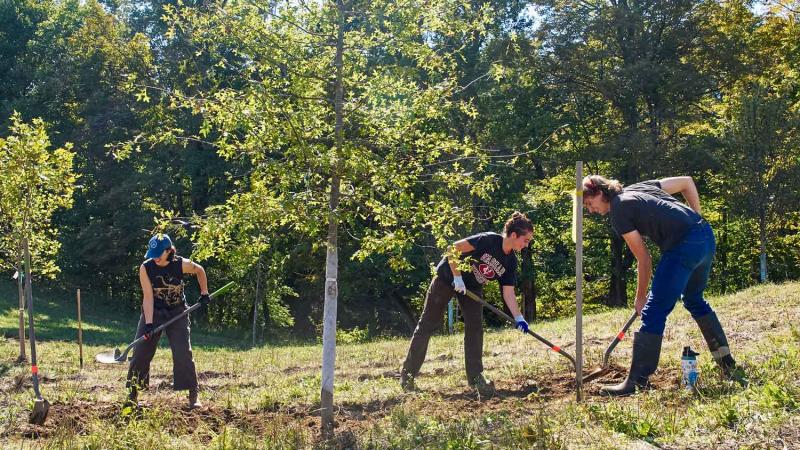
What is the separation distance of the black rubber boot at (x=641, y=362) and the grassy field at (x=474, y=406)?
18 cm

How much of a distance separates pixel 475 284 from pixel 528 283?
2006 centimetres

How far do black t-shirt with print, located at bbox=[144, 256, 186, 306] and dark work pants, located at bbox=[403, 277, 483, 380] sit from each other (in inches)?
96.5

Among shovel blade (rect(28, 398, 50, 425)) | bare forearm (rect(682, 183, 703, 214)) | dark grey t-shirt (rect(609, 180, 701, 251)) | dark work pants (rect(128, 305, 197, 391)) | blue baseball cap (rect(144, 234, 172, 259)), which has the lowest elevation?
shovel blade (rect(28, 398, 50, 425))

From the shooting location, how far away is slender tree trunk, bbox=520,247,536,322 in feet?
87.0

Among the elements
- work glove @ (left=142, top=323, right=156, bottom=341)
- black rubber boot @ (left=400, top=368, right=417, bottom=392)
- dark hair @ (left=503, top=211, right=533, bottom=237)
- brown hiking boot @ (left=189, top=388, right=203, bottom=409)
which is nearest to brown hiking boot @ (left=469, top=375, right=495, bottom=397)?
Answer: black rubber boot @ (left=400, top=368, right=417, bottom=392)

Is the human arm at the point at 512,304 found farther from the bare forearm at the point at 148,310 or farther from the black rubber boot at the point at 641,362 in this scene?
the bare forearm at the point at 148,310

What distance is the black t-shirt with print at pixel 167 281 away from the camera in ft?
23.2

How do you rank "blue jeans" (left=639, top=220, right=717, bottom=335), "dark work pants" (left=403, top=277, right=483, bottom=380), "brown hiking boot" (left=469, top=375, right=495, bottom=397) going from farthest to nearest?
"dark work pants" (left=403, top=277, right=483, bottom=380) → "brown hiking boot" (left=469, top=375, right=495, bottom=397) → "blue jeans" (left=639, top=220, right=717, bottom=335)

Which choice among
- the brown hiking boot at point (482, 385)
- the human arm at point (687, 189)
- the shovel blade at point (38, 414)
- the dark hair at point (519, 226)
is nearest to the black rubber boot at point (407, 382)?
the brown hiking boot at point (482, 385)

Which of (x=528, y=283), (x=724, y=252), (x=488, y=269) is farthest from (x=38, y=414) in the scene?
(x=724, y=252)

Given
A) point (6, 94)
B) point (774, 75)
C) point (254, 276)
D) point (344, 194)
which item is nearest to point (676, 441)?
point (344, 194)

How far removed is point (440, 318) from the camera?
7.65 m

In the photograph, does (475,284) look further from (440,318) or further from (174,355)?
(174,355)

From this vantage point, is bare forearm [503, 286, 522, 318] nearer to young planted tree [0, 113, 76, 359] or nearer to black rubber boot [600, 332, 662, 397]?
black rubber boot [600, 332, 662, 397]
